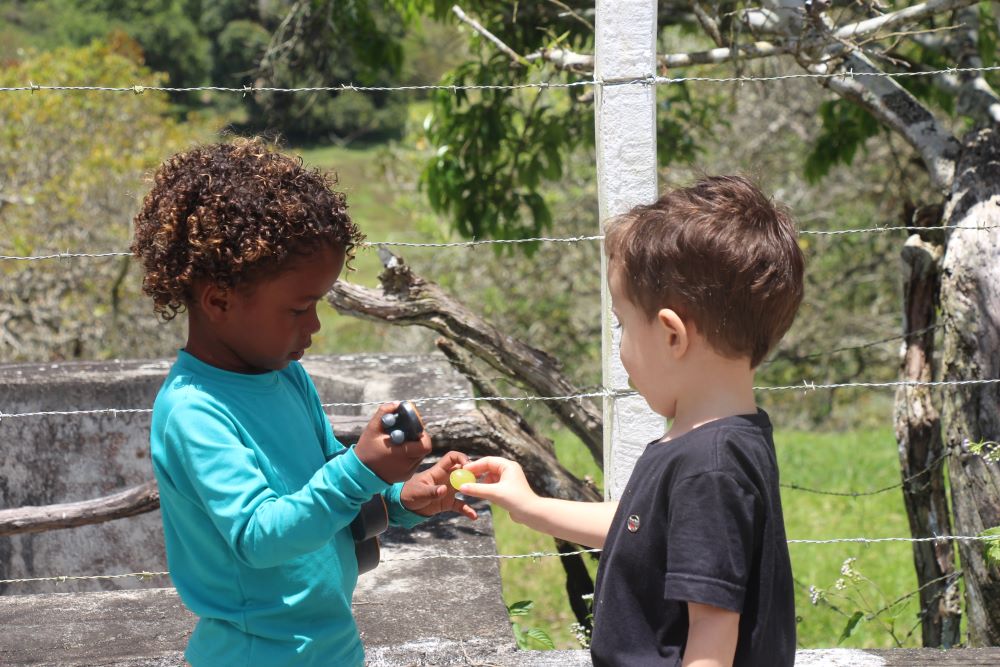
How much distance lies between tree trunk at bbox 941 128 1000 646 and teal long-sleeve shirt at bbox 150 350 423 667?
164cm

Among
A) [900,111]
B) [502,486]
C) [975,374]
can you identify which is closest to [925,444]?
[975,374]

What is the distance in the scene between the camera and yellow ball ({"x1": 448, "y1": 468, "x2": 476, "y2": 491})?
1.69m

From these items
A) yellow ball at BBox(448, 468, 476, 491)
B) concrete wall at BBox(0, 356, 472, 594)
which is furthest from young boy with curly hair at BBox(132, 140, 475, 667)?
concrete wall at BBox(0, 356, 472, 594)

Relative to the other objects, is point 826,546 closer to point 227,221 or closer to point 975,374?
point 975,374

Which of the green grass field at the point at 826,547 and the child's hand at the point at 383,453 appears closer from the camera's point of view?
the child's hand at the point at 383,453

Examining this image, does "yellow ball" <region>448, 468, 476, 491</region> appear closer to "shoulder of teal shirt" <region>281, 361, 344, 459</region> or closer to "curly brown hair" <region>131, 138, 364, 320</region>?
"shoulder of teal shirt" <region>281, 361, 344, 459</region>

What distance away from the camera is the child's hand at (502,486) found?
1704 millimetres

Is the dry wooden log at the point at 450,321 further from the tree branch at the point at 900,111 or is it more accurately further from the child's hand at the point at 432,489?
the child's hand at the point at 432,489

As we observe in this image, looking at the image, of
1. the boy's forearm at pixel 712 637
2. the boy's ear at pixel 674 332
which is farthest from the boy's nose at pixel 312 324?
the boy's forearm at pixel 712 637

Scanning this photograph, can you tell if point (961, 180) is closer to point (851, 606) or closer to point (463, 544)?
point (463, 544)

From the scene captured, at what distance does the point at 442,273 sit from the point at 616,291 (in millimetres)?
6985

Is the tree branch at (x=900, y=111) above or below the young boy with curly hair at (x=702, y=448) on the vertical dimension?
above

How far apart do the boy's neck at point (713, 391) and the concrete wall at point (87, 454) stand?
6.58ft

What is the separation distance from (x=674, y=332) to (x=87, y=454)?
272 cm
